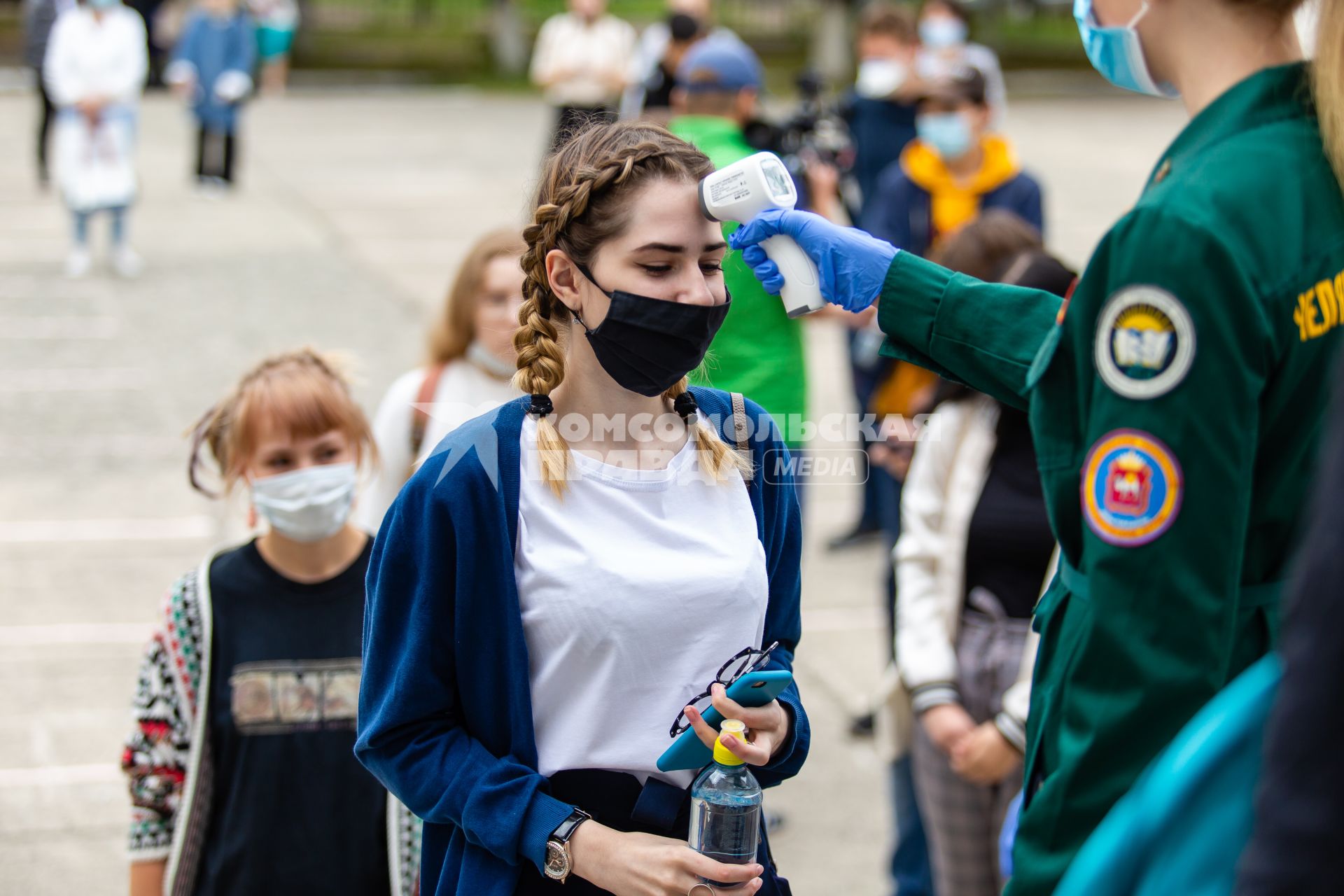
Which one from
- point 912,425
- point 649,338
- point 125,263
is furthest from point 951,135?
point 125,263

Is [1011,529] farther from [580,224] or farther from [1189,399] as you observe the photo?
[1189,399]

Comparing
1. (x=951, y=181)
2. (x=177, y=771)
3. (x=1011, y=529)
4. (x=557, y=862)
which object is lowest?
(x=177, y=771)

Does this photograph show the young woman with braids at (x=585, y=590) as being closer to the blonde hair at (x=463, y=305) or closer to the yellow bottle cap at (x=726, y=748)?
the yellow bottle cap at (x=726, y=748)

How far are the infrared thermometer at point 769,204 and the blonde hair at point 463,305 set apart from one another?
1.78 meters

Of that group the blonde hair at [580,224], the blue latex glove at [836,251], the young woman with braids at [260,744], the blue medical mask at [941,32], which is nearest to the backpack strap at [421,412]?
the young woman with braids at [260,744]

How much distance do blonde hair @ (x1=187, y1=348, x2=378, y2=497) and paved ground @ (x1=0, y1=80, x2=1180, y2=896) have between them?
0.14m

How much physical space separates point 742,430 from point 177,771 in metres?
1.30

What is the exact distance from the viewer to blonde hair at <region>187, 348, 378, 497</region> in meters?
2.96

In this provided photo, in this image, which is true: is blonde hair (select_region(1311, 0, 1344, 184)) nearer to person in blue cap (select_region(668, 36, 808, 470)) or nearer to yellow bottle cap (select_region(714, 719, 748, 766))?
yellow bottle cap (select_region(714, 719, 748, 766))

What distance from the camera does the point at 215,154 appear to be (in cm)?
1491

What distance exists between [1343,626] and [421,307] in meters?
10.1

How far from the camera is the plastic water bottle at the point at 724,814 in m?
2.02

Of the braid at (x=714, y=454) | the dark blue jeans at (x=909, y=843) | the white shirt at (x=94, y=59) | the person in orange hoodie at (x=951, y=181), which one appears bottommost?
the dark blue jeans at (x=909, y=843)

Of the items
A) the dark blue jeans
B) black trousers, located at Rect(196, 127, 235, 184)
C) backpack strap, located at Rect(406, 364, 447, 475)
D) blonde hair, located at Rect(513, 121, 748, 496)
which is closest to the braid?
blonde hair, located at Rect(513, 121, 748, 496)
